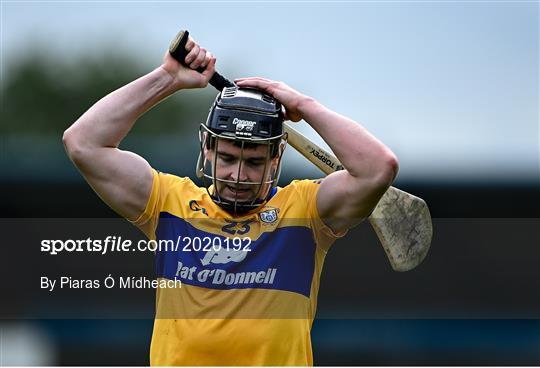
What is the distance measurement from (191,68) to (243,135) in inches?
13.4

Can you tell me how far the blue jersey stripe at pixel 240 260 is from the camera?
120 inches

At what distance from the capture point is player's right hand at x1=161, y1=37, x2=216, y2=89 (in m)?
3.21

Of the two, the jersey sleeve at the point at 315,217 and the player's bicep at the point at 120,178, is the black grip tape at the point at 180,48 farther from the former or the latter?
the jersey sleeve at the point at 315,217

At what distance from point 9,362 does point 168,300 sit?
3.96m

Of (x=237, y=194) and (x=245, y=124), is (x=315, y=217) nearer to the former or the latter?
(x=237, y=194)

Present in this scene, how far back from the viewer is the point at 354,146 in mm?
3098

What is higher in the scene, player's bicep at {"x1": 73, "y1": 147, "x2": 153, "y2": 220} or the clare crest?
player's bicep at {"x1": 73, "y1": 147, "x2": 153, "y2": 220}

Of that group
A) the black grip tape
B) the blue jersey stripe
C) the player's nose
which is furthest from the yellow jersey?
the black grip tape

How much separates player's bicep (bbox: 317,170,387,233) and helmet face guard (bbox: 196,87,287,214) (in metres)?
0.19

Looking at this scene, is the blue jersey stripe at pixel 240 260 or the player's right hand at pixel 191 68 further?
the player's right hand at pixel 191 68

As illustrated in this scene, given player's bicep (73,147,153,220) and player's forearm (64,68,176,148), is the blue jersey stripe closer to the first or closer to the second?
player's bicep (73,147,153,220)

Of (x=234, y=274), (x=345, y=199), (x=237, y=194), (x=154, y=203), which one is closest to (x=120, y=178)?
(x=154, y=203)

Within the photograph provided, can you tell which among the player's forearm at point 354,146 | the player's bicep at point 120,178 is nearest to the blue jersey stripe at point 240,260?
the player's bicep at point 120,178

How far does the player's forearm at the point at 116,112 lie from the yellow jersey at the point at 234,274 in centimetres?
23
